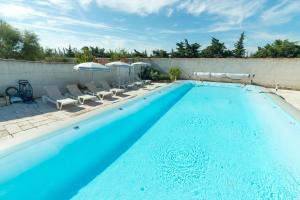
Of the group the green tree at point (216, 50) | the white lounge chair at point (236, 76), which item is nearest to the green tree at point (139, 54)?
the green tree at point (216, 50)

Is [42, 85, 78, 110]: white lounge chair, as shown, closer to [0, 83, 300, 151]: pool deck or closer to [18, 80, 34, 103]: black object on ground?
[0, 83, 300, 151]: pool deck

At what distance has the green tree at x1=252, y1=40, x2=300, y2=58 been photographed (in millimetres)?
25364

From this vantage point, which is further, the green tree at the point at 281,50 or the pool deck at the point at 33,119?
the green tree at the point at 281,50

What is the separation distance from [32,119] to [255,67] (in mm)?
17872

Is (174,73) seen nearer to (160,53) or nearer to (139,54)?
(139,54)

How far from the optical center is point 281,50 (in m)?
26.1

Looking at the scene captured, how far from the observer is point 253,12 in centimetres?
1171

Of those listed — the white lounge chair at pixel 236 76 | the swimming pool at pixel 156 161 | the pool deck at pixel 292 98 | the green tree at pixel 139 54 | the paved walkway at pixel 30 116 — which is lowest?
the swimming pool at pixel 156 161

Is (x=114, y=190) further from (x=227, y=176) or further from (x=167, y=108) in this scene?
(x=167, y=108)

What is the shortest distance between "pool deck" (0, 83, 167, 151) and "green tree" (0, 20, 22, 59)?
45.5 feet

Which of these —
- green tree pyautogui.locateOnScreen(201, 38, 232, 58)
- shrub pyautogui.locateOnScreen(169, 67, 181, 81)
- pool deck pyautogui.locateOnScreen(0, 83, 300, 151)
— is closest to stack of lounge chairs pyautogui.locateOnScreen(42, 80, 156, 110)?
pool deck pyautogui.locateOnScreen(0, 83, 300, 151)

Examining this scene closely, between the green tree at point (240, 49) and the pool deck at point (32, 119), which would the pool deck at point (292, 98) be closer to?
the pool deck at point (32, 119)

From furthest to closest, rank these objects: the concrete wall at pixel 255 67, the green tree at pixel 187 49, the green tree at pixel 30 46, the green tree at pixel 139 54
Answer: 1. the green tree at pixel 187 49
2. the green tree at pixel 139 54
3. the green tree at pixel 30 46
4. the concrete wall at pixel 255 67

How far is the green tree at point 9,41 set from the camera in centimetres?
1747
